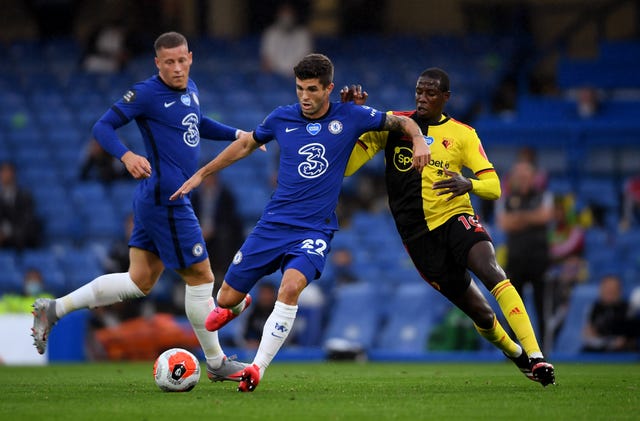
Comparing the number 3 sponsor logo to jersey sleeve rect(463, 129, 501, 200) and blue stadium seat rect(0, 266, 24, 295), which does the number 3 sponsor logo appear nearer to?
jersey sleeve rect(463, 129, 501, 200)

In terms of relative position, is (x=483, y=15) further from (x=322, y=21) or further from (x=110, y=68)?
(x=110, y=68)

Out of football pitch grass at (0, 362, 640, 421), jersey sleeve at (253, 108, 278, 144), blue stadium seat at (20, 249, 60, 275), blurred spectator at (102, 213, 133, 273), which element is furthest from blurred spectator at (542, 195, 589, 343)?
blue stadium seat at (20, 249, 60, 275)

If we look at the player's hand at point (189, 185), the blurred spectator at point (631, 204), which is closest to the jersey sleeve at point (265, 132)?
the player's hand at point (189, 185)

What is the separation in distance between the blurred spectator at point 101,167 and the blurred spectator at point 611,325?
7.86 metres

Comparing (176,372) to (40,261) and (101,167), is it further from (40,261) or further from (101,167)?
(101,167)

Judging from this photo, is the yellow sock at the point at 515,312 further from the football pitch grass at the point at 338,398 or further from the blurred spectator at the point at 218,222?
the blurred spectator at the point at 218,222

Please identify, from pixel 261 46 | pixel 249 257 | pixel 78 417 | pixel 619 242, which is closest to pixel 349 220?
pixel 619 242

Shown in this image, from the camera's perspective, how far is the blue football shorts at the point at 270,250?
8477 mm

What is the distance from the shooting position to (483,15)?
74.2 feet

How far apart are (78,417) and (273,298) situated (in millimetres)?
9051

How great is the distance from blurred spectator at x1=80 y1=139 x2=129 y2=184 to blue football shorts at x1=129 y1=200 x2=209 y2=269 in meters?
10.1

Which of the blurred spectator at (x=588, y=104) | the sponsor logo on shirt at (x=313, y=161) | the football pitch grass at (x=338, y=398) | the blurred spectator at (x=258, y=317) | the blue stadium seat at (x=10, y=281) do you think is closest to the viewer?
the football pitch grass at (x=338, y=398)

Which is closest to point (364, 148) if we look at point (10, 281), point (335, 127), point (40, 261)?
point (335, 127)

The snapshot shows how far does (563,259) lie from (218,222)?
4766 millimetres
